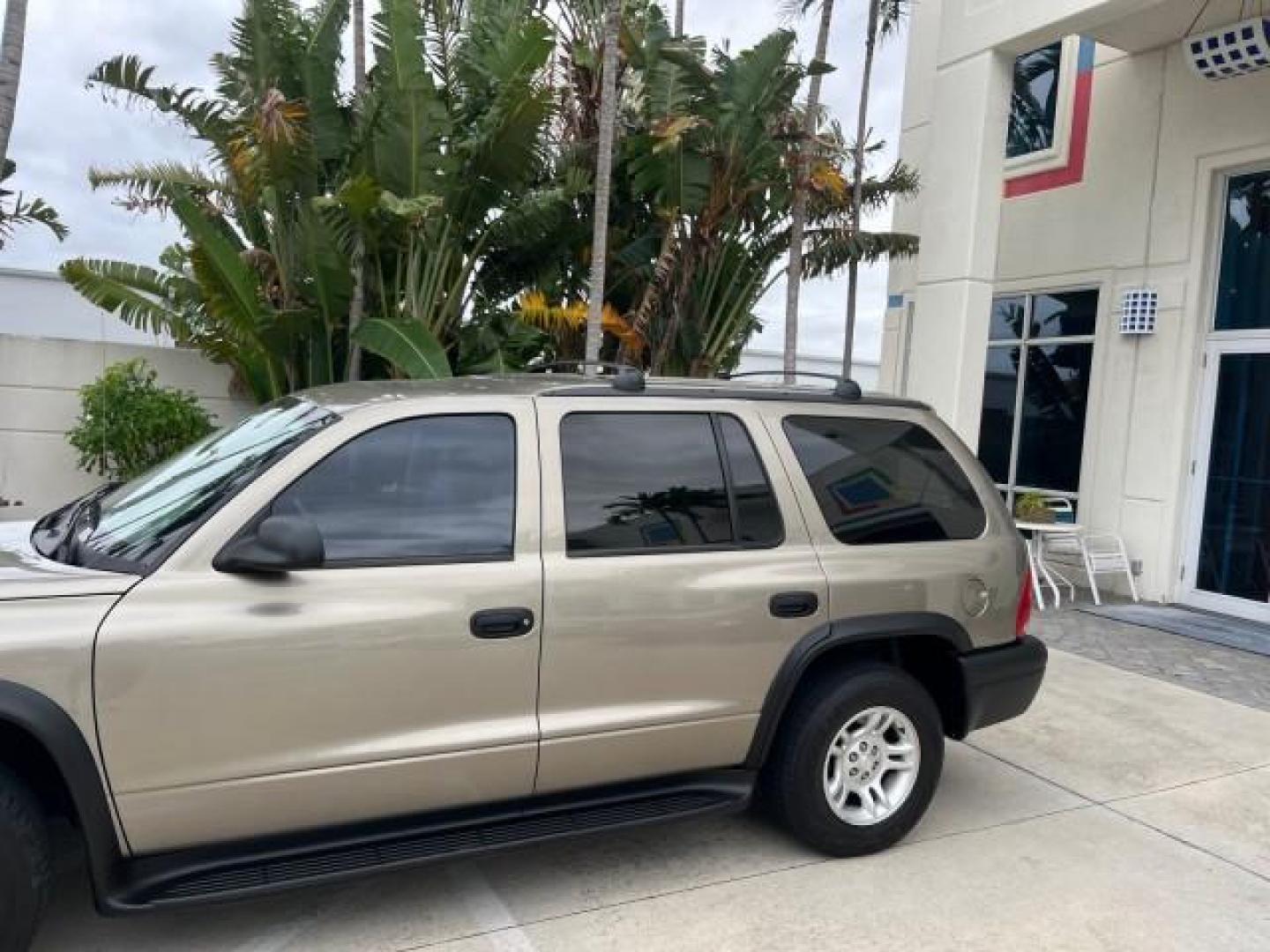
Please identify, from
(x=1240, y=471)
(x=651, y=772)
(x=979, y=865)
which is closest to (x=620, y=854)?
(x=651, y=772)

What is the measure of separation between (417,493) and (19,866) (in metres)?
1.45

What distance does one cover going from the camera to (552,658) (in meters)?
3.17

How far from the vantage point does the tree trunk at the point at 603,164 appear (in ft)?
26.3

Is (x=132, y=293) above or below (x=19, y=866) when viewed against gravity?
above

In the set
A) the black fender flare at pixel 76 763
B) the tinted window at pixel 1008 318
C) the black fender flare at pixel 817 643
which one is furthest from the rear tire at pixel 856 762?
the tinted window at pixel 1008 318

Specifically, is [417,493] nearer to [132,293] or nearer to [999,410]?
[132,293]

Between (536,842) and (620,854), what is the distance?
0.72 metres

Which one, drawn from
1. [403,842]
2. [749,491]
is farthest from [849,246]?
[403,842]

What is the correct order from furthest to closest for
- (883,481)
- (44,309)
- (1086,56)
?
(44,309) → (1086,56) → (883,481)

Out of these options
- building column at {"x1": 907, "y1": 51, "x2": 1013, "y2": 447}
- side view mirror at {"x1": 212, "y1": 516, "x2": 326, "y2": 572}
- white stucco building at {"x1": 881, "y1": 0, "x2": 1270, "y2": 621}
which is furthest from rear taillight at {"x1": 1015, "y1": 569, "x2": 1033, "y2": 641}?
white stucco building at {"x1": 881, "y1": 0, "x2": 1270, "y2": 621}

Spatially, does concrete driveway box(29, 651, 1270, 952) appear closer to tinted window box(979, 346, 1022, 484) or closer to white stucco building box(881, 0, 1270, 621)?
white stucco building box(881, 0, 1270, 621)

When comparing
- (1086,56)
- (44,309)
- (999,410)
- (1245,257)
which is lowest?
(999,410)

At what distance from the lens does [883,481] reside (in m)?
3.97

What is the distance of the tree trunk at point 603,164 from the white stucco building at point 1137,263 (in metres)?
3.05
